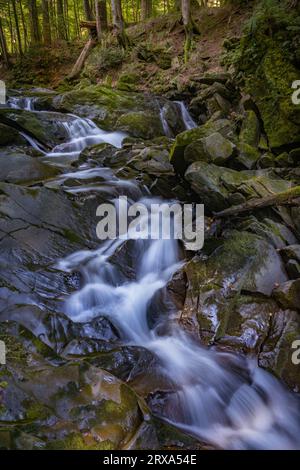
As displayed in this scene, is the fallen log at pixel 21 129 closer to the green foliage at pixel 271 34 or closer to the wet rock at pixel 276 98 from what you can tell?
the green foliage at pixel 271 34

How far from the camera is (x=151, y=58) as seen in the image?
565 inches

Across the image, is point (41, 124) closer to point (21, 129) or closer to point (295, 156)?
point (21, 129)

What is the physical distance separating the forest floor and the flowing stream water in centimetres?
828

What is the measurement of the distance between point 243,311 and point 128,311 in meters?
1.64

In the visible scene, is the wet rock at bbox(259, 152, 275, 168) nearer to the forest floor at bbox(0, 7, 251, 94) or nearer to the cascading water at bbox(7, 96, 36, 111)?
the forest floor at bbox(0, 7, 251, 94)

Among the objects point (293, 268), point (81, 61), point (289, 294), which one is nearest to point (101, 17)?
point (81, 61)

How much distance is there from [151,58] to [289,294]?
12.7 meters

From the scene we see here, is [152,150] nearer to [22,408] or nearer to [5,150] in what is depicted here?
[5,150]

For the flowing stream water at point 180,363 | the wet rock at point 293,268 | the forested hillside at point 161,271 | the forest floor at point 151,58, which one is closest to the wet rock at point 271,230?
the forested hillside at point 161,271

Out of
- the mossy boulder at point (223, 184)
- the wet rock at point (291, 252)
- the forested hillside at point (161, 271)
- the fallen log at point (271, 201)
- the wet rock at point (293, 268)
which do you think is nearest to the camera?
the forested hillside at point (161, 271)

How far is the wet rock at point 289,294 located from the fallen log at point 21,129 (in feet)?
A: 24.9

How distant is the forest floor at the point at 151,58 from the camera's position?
12837mm

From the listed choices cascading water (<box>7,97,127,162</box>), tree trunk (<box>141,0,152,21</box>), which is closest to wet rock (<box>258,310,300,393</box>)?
cascading water (<box>7,97,127,162</box>)
